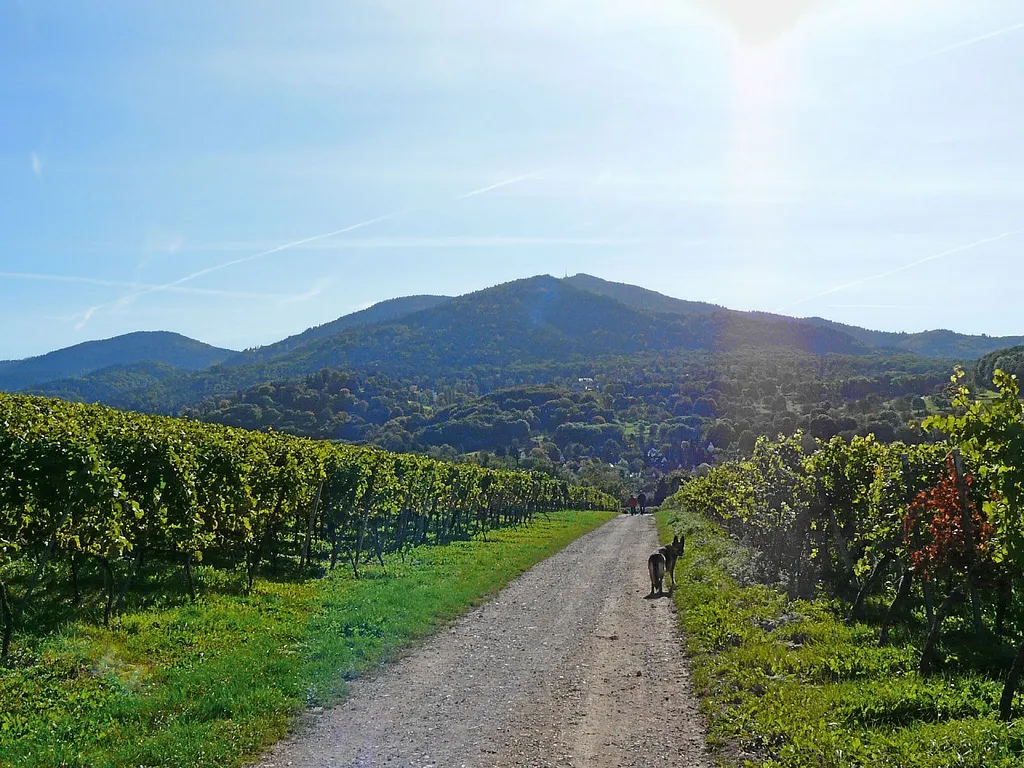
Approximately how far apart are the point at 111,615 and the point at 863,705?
1426cm

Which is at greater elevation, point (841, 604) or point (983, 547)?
point (983, 547)

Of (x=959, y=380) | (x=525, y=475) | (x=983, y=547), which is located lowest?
(x=525, y=475)

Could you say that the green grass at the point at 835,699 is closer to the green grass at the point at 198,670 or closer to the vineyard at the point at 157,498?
the green grass at the point at 198,670

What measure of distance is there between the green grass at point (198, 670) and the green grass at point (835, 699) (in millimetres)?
6503

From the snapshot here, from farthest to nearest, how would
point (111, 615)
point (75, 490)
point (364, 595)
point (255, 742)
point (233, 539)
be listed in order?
1. point (233, 539)
2. point (364, 595)
3. point (111, 615)
4. point (75, 490)
5. point (255, 742)

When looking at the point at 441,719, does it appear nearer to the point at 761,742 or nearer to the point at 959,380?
the point at 761,742

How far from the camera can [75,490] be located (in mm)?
13195

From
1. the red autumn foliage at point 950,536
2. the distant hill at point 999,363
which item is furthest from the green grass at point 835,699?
the distant hill at point 999,363

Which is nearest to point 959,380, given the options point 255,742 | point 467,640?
point 255,742

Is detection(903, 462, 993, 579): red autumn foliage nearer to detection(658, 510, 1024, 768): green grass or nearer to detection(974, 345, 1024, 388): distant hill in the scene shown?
detection(658, 510, 1024, 768): green grass

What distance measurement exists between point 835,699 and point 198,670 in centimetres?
1050

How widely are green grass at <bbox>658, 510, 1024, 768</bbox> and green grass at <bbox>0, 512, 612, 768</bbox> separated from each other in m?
6.50

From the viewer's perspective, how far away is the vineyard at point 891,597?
8305 mm

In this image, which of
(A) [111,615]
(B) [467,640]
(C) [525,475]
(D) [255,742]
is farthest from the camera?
(C) [525,475]
